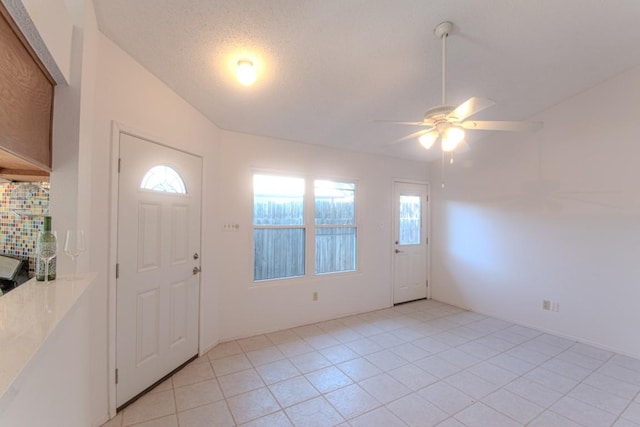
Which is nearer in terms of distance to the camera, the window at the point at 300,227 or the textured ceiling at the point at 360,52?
the textured ceiling at the point at 360,52

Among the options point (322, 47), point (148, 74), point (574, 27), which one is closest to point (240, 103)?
point (148, 74)

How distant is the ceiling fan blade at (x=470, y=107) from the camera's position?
1638 millimetres

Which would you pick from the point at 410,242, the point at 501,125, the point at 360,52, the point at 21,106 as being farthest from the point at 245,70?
the point at 410,242

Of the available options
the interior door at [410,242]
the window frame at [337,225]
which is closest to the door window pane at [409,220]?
the interior door at [410,242]

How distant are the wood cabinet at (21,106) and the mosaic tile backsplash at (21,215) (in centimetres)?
24

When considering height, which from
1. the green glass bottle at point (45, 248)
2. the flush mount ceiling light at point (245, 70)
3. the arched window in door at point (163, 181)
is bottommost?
the green glass bottle at point (45, 248)

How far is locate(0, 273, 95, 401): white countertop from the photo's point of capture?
62cm

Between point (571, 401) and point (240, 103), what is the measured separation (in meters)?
3.87

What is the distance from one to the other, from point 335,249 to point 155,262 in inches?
93.5

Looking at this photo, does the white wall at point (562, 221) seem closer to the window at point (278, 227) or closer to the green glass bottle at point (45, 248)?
the window at point (278, 227)

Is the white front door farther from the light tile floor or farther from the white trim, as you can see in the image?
the light tile floor

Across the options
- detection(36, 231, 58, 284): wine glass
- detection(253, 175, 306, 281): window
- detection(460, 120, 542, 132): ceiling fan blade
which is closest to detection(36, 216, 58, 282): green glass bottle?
detection(36, 231, 58, 284): wine glass

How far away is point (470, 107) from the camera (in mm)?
1718

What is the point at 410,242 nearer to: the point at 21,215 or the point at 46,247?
the point at 46,247
